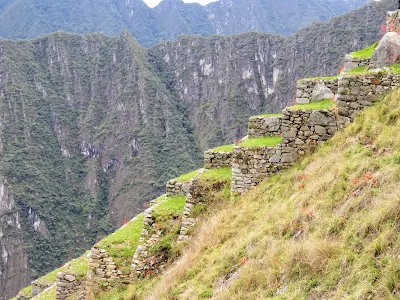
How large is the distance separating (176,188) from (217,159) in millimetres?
1424

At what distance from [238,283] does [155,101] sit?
162 meters

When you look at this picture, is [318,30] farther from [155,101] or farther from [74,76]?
[74,76]

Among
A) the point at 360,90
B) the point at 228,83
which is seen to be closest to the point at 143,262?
the point at 360,90

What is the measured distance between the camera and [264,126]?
10.9m

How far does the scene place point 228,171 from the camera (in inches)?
456

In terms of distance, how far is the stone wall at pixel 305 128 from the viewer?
9.40 metres

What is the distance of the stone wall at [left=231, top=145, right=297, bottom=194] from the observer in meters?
9.76

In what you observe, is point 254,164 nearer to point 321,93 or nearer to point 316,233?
point 321,93

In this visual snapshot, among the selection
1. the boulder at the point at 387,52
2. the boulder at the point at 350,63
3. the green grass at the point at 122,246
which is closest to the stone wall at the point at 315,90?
the boulder at the point at 387,52

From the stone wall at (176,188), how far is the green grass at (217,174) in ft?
3.02

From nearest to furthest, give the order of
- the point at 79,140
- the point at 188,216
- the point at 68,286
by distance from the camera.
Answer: the point at 188,216
the point at 68,286
the point at 79,140

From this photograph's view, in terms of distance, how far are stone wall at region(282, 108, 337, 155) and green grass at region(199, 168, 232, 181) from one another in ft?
6.46

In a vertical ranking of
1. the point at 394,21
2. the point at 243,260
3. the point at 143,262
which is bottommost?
the point at 143,262


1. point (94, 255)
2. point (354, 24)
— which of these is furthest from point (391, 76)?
point (354, 24)
